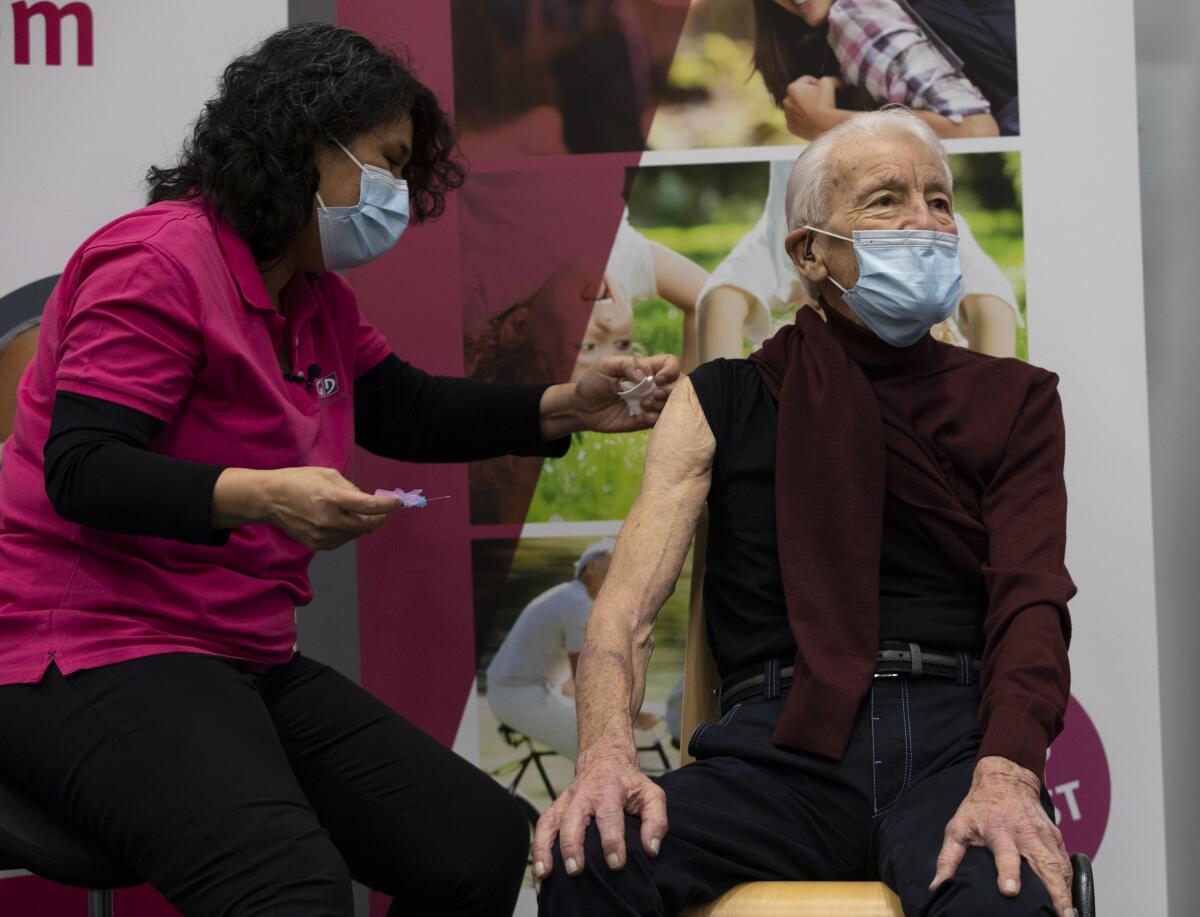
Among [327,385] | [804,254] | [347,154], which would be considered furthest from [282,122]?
[804,254]

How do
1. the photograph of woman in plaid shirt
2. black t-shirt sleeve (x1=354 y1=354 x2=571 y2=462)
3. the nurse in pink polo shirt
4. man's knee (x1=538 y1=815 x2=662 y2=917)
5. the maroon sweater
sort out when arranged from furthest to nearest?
the photograph of woman in plaid shirt
black t-shirt sleeve (x1=354 y1=354 x2=571 y2=462)
the maroon sweater
the nurse in pink polo shirt
man's knee (x1=538 y1=815 x2=662 y2=917)

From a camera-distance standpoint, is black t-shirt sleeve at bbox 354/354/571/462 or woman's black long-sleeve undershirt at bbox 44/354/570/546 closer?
woman's black long-sleeve undershirt at bbox 44/354/570/546

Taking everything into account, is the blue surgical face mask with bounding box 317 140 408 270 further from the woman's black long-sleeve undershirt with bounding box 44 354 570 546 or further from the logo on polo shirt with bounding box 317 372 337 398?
the woman's black long-sleeve undershirt with bounding box 44 354 570 546

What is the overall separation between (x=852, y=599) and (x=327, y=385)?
2.95 ft

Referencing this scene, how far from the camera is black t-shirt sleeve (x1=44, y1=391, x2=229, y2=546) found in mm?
1729

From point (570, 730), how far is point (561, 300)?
89cm

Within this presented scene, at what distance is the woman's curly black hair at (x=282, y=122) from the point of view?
6.71 feet

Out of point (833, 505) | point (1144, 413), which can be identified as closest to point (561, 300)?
point (833, 505)

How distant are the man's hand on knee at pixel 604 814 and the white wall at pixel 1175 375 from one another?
155 centimetres

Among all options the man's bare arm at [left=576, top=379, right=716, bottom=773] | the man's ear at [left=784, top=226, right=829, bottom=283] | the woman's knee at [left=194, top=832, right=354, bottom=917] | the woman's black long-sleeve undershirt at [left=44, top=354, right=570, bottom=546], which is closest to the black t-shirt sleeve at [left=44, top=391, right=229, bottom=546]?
the woman's black long-sleeve undershirt at [left=44, top=354, right=570, bottom=546]

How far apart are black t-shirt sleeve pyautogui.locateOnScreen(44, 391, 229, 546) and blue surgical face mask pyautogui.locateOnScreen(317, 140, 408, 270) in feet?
1.61

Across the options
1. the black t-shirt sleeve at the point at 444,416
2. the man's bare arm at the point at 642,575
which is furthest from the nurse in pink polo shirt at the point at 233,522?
the man's bare arm at the point at 642,575

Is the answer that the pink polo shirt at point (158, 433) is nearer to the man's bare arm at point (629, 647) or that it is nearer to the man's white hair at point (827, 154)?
the man's bare arm at point (629, 647)

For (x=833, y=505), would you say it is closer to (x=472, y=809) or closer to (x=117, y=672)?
(x=472, y=809)
